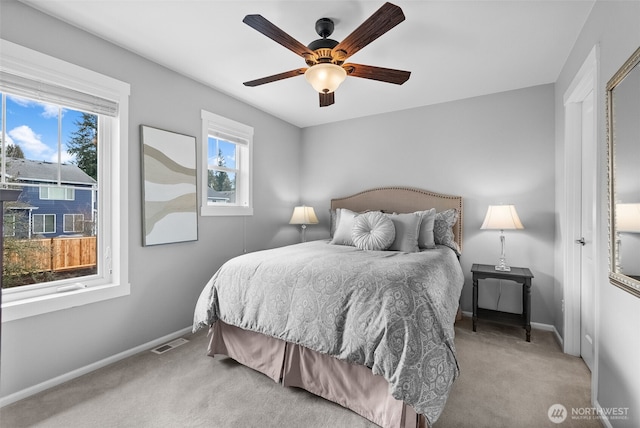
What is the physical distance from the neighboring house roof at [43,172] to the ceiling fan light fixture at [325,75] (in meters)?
1.93

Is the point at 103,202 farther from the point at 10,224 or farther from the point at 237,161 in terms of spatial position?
the point at 237,161

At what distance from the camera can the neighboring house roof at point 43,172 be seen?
2.09 meters

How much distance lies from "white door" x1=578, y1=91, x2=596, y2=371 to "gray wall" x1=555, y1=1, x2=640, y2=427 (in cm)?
64

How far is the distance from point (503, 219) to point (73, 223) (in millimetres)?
3780

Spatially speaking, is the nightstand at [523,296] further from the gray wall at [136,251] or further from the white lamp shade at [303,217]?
the gray wall at [136,251]

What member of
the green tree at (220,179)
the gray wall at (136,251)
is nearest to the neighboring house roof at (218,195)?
the green tree at (220,179)

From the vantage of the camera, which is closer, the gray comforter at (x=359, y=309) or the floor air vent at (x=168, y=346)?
the gray comforter at (x=359, y=309)

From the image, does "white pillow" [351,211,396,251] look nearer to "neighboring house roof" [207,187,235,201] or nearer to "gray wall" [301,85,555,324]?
"gray wall" [301,85,555,324]

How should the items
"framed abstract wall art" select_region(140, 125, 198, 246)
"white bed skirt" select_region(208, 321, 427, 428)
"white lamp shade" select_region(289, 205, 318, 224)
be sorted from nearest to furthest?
"white bed skirt" select_region(208, 321, 427, 428)
"framed abstract wall art" select_region(140, 125, 198, 246)
"white lamp shade" select_region(289, 205, 318, 224)

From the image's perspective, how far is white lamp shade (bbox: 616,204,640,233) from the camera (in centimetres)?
144

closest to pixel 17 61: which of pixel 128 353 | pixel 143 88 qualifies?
pixel 143 88

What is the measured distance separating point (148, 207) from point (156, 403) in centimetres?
156

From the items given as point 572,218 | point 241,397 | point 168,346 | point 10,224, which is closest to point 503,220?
point 572,218

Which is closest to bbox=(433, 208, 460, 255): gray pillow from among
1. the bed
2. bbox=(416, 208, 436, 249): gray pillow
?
bbox=(416, 208, 436, 249): gray pillow
